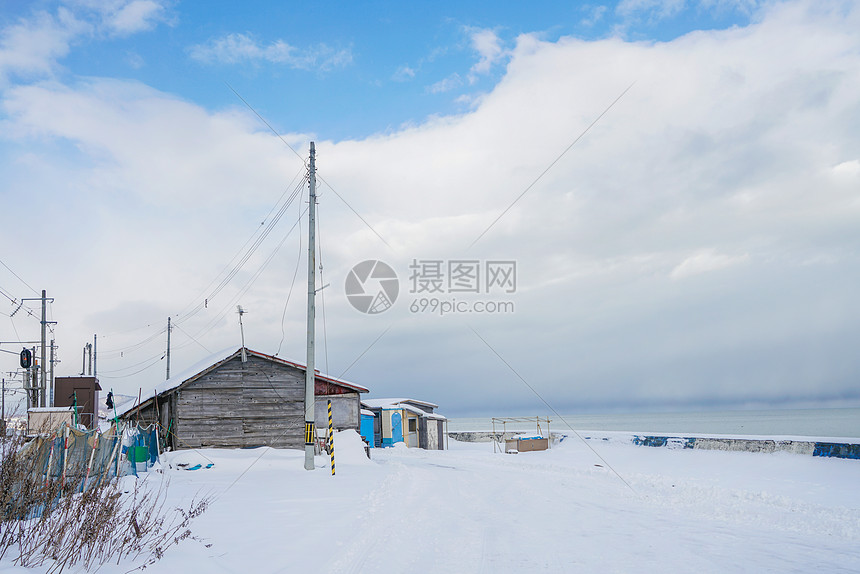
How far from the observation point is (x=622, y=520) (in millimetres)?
11234

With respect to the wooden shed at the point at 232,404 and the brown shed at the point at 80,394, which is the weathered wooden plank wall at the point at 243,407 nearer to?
the wooden shed at the point at 232,404

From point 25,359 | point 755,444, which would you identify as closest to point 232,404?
point 25,359

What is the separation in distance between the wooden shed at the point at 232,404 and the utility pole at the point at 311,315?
644 centimetres

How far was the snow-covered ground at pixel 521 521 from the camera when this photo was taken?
7.83 meters

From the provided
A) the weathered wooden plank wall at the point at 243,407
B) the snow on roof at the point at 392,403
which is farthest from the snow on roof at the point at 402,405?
the weathered wooden plank wall at the point at 243,407

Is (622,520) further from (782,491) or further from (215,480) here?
(215,480)

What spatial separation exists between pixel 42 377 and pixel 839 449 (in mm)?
41774

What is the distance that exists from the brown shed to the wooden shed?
6.51 feet

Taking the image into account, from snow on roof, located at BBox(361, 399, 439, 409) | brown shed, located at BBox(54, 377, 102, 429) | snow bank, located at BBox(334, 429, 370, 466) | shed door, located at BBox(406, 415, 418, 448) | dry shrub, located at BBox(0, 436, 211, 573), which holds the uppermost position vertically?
brown shed, located at BBox(54, 377, 102, 429)

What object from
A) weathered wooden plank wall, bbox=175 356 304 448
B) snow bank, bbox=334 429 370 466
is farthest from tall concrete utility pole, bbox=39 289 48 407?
snow bank, bbox=334 429 370 466

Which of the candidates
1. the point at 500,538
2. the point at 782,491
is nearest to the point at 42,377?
the point at 500,538

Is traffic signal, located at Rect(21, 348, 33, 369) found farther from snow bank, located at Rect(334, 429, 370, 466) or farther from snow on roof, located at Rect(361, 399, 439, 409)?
snow on roof, located at Rect(361, 399, 439, 409)

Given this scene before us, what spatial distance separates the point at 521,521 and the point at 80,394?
24788mm

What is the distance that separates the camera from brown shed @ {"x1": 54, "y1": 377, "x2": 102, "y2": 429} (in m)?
27.6
